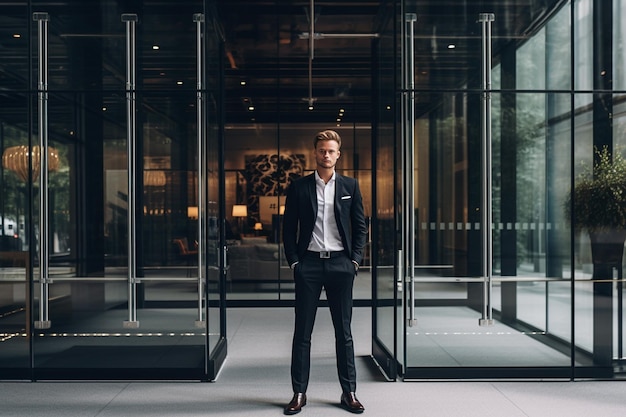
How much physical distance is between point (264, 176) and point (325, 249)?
7.09 m

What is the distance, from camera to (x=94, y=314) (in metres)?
6.47

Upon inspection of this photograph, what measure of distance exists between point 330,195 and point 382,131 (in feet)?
6.01

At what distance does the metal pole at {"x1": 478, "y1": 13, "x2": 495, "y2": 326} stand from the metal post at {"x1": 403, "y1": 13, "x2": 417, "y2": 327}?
25.3 inches

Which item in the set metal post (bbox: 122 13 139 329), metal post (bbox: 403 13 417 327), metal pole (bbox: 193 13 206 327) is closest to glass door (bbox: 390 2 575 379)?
metal post (bbox: 403 13 417 327)

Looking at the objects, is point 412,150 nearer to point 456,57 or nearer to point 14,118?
point 456,57

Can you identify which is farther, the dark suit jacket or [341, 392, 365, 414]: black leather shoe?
the dark suit jacket

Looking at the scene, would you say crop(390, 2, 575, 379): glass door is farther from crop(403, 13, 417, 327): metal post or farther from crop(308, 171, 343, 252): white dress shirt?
crop(308, 171, 343, 252): white dress shirt

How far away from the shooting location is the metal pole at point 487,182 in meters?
6.06

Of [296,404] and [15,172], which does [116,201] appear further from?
[296,404]

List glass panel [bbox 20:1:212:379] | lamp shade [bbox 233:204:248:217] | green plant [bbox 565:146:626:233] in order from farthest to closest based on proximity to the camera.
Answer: lamp shade [bbox 233:204:248:217] → glass panel [bbox 20:1:212:379] → green plant [bbox 565:146:626:233]

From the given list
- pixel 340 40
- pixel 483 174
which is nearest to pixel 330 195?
pixel 483 174

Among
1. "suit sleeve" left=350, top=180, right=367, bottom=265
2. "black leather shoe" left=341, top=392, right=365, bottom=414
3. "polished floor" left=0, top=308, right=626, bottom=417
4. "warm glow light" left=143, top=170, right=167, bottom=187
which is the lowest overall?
"polished floor" left=0, top=308, right=626, bottom=417

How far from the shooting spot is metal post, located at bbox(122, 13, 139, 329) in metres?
6.10

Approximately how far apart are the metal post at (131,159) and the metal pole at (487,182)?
3036mm
